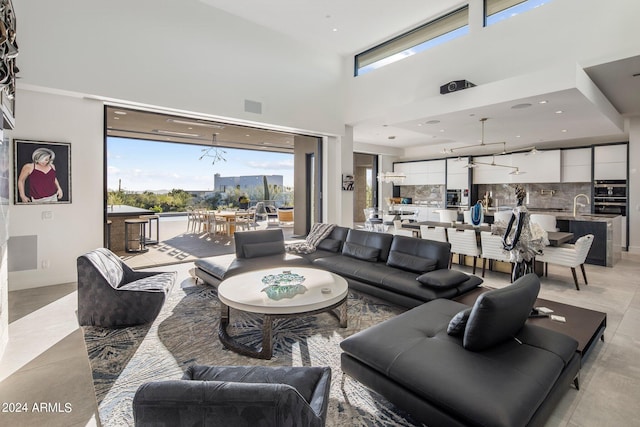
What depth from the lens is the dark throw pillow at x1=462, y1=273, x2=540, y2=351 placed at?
1927 mm

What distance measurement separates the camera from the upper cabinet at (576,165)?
809 centimetres

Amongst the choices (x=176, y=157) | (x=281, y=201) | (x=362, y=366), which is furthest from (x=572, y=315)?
(x=176, y=157)

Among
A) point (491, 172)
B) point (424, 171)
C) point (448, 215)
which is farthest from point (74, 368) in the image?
point (424, 171)

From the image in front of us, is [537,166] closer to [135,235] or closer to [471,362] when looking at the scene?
[471,362]

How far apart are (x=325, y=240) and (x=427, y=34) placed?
464cm

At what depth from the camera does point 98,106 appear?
504 centimetres

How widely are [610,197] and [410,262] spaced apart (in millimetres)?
6876

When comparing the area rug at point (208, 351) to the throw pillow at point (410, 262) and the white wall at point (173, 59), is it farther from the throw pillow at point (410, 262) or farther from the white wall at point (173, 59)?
the white wall at point (173, 59)

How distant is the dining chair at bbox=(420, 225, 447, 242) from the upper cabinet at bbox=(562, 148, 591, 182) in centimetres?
500

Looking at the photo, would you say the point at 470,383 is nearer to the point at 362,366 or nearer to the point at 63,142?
the point at 362,366

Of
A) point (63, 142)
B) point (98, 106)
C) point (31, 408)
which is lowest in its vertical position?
point (31, 408)

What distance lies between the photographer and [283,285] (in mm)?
3137

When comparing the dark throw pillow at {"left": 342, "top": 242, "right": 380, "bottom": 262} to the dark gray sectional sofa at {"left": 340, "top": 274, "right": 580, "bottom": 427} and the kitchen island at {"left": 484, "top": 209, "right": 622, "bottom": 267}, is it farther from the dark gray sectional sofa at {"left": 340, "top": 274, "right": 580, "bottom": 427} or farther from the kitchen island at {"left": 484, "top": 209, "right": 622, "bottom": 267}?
the kitchen island at {"left": 484, "top": 209, "right": 622, "bottom": 267}

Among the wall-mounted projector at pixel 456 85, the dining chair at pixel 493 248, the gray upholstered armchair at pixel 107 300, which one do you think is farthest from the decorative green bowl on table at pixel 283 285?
the wall-mounted projector at pixel 456 85
